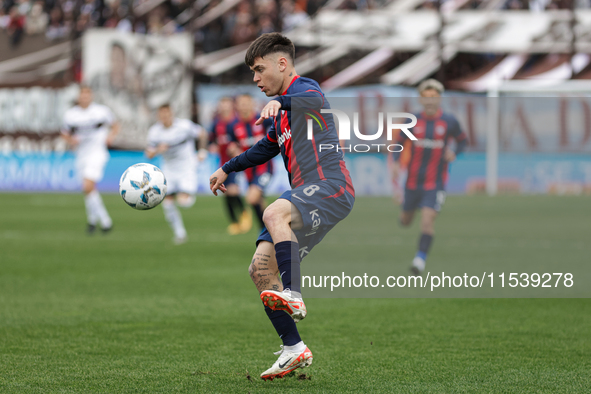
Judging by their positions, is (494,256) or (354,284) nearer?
(354,284)

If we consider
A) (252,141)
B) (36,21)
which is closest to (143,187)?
(252,141)

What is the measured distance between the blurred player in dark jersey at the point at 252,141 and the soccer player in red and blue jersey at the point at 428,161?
2.57m

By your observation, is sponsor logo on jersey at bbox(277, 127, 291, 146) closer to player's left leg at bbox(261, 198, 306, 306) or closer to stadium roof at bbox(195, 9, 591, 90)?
player's left leg at bbox(261, 198, 306, 306)

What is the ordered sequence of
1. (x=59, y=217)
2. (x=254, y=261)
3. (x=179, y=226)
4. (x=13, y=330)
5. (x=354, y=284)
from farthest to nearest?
(x=59, y=217) → (x=179, y=226) → (x=354, y=284) → (x=13, y=330) → (x=254, y=261)

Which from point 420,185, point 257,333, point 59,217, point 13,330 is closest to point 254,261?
point 257,333

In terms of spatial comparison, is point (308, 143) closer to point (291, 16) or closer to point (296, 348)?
point (296, 348)

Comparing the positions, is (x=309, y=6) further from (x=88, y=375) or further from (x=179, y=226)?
(x=88, y=375)

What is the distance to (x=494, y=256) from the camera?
934 cm

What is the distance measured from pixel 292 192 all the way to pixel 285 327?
0.74 m

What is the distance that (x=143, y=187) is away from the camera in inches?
191

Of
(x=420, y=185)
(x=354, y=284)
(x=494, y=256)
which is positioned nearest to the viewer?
(x=354, y=284)

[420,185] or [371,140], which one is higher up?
[371,140]

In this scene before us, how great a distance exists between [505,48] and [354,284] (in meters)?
16.7

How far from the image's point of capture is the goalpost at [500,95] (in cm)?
1568
